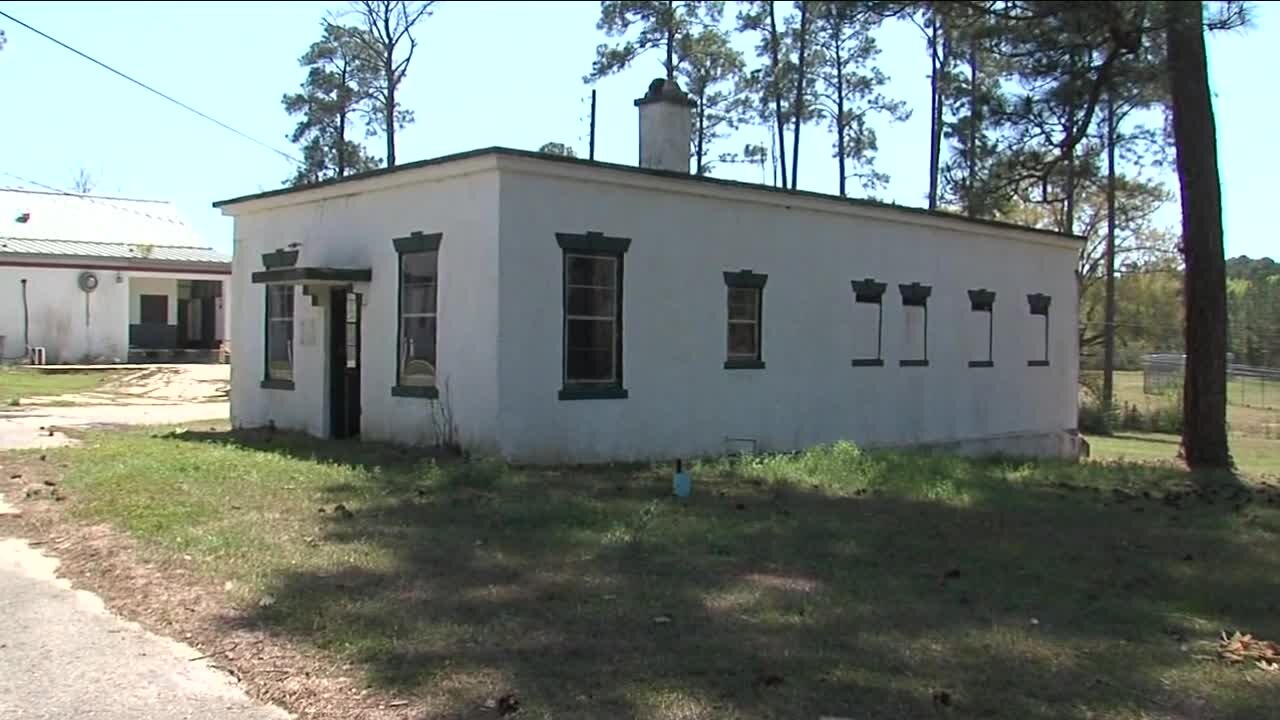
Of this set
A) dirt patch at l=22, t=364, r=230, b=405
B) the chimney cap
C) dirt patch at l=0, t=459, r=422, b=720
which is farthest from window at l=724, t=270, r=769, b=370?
dirt patch at l=22, t=364, r=230, b=405

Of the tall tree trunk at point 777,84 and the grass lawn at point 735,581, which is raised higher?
the tall tree trunk at point 777,84

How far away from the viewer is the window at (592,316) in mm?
13109

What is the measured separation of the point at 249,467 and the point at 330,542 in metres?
3.95

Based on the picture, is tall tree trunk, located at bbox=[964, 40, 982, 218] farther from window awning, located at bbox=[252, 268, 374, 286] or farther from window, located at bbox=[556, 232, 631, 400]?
window awning, located at bbox=[252, 268, 374, 286]

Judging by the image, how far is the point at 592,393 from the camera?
13297mm

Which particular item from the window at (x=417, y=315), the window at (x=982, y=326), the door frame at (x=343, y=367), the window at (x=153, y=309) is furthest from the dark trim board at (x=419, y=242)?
the window at (x=153, y=309)

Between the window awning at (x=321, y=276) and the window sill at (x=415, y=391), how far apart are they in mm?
1567

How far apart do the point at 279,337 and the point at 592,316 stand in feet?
18.2

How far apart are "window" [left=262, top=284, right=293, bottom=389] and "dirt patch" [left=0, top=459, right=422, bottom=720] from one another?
656 centimetres

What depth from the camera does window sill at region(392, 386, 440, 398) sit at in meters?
13.3

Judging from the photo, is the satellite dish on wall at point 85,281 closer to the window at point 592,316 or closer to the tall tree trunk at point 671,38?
the tall tree trunk at point 671,38

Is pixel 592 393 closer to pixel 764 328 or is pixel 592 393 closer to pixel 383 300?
pixel 383 300

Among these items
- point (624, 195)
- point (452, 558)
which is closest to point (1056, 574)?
point (452, 558)


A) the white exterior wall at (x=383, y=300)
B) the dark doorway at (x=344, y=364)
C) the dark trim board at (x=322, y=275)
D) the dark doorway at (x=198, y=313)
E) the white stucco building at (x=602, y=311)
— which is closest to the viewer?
the white exterior wall at (x=383, y=300)
